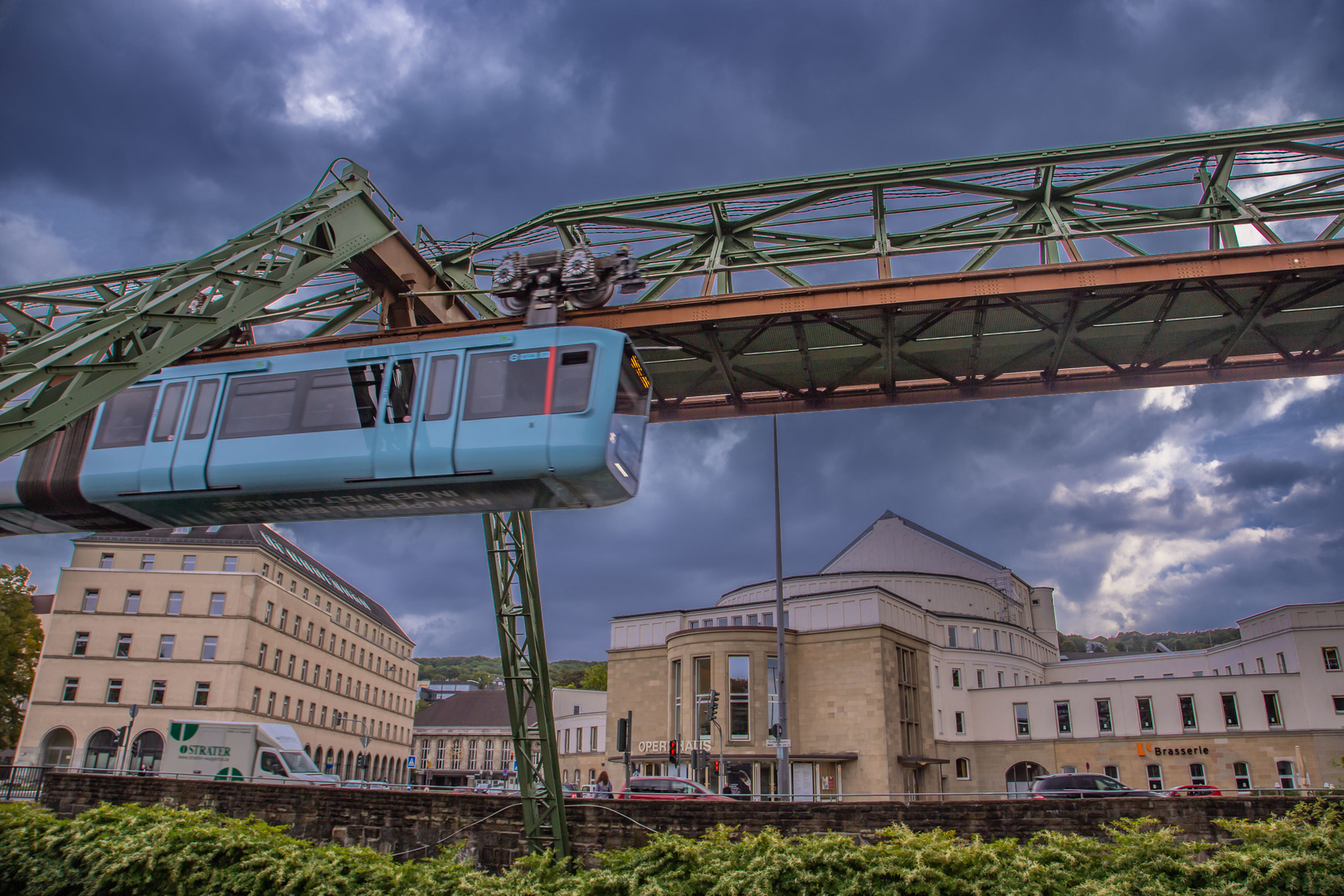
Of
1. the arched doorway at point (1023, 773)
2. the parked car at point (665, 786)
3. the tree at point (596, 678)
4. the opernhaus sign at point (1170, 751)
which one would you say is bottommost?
the parked car at point (665, 786)

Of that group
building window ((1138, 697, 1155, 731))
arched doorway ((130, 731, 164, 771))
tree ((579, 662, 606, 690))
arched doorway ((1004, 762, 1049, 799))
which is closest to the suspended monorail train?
arched doorway ((130, 731, 164, 771))

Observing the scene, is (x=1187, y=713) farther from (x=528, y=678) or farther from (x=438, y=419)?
(x=438, y=419)

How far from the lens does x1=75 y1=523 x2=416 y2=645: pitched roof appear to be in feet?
212

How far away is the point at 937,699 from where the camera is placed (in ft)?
193

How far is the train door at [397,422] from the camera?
12.0 metres

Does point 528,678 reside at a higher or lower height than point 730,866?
higher

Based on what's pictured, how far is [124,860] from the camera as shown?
13797mm

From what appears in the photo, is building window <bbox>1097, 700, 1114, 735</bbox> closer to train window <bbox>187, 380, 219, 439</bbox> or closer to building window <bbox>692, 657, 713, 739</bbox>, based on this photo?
building window <bbox>692, 657, 713, 739</bbox>

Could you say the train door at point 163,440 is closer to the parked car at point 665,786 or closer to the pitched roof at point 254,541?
the parked car at point 665,786

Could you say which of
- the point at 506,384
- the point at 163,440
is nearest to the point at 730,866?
the point at 506,384

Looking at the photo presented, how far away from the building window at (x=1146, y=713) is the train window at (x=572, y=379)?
57.6m

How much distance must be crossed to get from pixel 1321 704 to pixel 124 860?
58889 millimetres

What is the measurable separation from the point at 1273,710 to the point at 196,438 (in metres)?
60.4

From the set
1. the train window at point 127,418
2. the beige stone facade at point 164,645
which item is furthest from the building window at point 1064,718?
the train window at point 127,418
